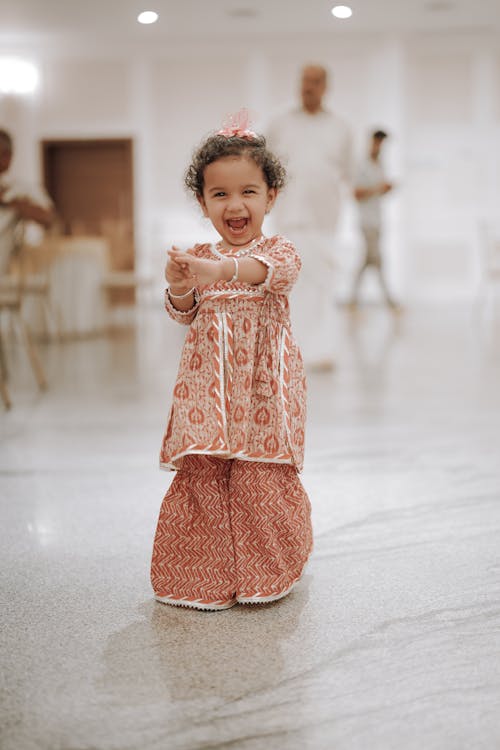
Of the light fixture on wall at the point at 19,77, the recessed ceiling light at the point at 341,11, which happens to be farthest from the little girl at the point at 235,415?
the light fixture on wall at the point at 19,77

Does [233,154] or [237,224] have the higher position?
[233,154]

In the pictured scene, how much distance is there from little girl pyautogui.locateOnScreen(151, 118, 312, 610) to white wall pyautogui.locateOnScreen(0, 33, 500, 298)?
27.2 ft

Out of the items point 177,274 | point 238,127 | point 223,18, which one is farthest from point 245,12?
point 177,274

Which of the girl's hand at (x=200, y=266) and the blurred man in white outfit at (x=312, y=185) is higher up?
the blurred man in white outfit at (x=312, y=185)

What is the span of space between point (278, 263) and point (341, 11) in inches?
55.9

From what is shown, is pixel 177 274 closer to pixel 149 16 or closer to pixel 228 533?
pixel 228 533

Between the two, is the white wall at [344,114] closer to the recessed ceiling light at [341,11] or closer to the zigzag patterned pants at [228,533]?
the recessed ceiling light at [341,11]

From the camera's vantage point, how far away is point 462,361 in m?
4.91

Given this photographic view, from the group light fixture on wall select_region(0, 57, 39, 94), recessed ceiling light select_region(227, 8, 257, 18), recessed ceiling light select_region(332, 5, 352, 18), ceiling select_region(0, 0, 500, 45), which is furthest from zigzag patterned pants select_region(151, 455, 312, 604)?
light fixture on wall select_region(0, 57, 39, 94)

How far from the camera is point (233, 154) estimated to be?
62.0 inches

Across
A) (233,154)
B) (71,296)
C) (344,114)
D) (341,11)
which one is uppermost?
(344,114)

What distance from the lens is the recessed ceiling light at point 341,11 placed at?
2557 mm

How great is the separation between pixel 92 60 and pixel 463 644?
983 cm

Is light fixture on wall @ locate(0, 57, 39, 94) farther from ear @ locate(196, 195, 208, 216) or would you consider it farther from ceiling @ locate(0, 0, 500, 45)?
ear @ locate(196, 195, 208, 216)
